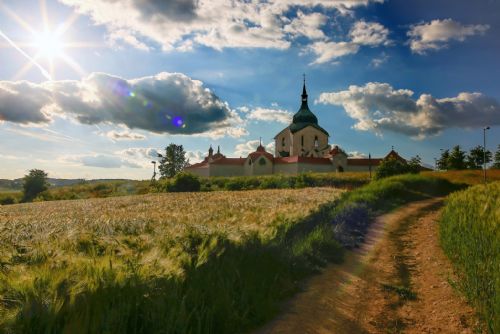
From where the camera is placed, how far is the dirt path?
5.07 meters

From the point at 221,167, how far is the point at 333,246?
230ft

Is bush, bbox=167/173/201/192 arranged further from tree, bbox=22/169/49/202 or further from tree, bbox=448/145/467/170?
tree, bbox=448/145/467/170

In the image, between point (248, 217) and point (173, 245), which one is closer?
point (173, 245)

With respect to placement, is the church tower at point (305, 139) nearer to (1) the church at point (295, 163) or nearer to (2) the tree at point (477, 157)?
(1) the church at point (295, 163)

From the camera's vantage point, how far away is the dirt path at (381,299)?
16.6ft

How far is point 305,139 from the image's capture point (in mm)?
93188

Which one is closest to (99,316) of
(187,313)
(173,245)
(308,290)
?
(187,313)

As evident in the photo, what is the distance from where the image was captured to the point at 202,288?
14.6ft

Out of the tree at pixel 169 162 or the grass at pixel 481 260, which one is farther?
the tree at pixel 169 162

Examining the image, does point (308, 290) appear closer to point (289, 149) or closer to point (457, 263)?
point (457, 263)

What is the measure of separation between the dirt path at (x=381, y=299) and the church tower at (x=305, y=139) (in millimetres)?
83779

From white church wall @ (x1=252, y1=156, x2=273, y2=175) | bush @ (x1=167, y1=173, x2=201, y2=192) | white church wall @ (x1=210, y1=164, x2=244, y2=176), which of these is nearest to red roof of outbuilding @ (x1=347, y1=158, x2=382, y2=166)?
white church wall @ (x1=252, y1=156, x2=273, y2=175)

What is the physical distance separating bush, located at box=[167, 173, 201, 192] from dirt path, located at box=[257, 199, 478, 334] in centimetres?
3474

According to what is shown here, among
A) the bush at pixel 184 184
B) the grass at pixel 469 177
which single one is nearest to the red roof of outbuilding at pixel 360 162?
the grass at pixel 469 177
